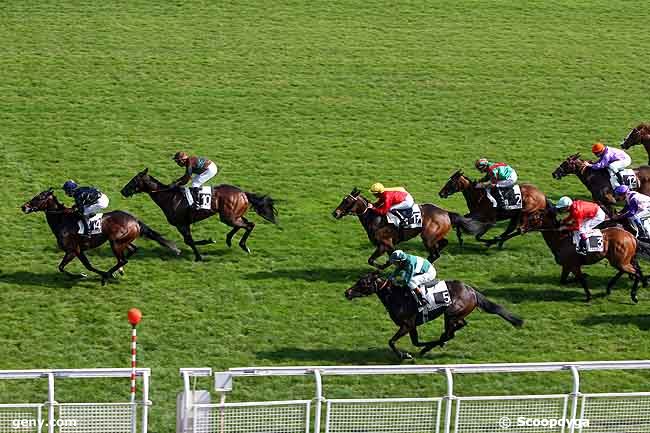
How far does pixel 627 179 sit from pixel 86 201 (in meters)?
8.51

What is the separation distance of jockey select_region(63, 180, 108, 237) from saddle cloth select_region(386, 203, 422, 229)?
4025mm

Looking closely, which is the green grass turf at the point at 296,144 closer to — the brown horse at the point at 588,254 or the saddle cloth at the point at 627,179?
the brown horse at the point at 588,254

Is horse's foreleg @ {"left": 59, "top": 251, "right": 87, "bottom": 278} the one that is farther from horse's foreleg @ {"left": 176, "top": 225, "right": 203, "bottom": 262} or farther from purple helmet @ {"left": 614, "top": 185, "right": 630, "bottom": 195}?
purple helmet @ {"left": 614, "top": 185, "right": 630, "bottom": 195}

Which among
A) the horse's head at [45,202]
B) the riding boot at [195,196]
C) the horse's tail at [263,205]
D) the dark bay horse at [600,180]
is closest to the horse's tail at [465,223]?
the dark bay horse at [600,180]

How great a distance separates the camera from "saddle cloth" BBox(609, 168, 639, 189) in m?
18.7

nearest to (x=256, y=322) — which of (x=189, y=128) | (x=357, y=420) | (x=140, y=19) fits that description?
(x=357, y=420)

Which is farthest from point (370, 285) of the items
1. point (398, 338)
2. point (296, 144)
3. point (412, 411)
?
point (296, 144)

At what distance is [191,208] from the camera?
17.3m

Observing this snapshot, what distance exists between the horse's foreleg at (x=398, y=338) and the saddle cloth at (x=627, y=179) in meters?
6.06

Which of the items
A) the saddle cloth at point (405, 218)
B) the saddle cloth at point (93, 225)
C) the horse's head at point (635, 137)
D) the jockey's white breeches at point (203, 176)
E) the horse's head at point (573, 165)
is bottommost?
the saddle cloth at point (93, 225)

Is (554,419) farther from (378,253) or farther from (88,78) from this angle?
(88,78)

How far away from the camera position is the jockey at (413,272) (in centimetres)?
1381

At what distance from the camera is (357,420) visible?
11.4m

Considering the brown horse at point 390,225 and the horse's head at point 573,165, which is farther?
the horse's head at point 573,165
